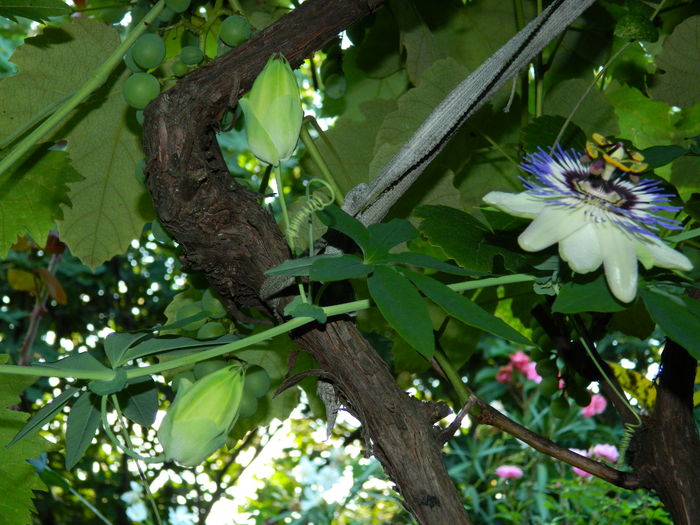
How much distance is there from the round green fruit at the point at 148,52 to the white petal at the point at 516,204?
268 mm

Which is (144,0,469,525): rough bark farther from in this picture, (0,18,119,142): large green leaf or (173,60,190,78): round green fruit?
(0,18,119,142): large green leaf

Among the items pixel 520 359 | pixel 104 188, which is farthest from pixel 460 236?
pixel 520 359

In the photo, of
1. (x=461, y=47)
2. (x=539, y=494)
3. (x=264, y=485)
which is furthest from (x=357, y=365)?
(x=264, y=485)

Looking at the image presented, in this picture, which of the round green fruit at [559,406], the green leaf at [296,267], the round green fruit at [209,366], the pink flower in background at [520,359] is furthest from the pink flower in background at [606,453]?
the green leaf at [296,267]

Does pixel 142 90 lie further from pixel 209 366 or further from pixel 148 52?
pixel 209 366

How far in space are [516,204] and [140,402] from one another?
24cm

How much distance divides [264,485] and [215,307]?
192 centimetres

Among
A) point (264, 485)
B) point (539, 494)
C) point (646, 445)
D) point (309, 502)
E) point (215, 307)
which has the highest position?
point (264, 485)

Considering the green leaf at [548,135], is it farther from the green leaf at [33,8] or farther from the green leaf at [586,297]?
the green leaf at [33,8]

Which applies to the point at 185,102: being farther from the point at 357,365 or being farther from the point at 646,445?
the point at 646,445

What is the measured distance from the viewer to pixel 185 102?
42cm

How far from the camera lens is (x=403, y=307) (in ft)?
1.09

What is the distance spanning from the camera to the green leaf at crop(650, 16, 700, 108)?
65 cm

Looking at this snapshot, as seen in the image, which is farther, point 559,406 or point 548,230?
point 559,406
